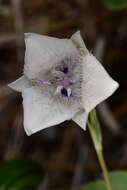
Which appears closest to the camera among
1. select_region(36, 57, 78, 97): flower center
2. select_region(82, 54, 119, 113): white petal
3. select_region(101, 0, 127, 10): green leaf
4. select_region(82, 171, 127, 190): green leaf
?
select_region(82, 54, 119, 113): white petal

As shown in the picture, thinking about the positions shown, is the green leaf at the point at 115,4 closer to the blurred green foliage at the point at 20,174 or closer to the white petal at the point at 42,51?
the white petal at the point at 42,51

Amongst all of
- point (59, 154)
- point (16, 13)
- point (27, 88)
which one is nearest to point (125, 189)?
point (27, 88)

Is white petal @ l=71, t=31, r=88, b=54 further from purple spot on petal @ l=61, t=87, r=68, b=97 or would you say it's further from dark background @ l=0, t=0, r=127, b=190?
Answer: dark background @ l=0, t=0, r=127, b=190

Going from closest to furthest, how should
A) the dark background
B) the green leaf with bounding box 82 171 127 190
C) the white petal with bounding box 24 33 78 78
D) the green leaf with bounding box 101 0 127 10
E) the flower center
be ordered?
the white petal with bounding box 24 33 78 78 < the flower center < the green leaf with bounding box 82 171 127 190 < the green leaf with bounding box 101 0 127 10 < the dark background

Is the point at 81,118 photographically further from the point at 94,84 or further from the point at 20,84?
the point at 20,84

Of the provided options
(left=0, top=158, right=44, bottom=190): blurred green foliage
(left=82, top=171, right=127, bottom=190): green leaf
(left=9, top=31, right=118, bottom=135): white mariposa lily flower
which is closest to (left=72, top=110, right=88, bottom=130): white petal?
(left=9, top=31, right=118, bottom=135): white mariposa lily flower

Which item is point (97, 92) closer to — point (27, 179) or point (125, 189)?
point (125, 189)

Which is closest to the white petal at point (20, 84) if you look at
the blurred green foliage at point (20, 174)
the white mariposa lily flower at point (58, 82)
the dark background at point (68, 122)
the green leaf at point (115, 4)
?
the white mariposa lily flower at point (58, 82)
